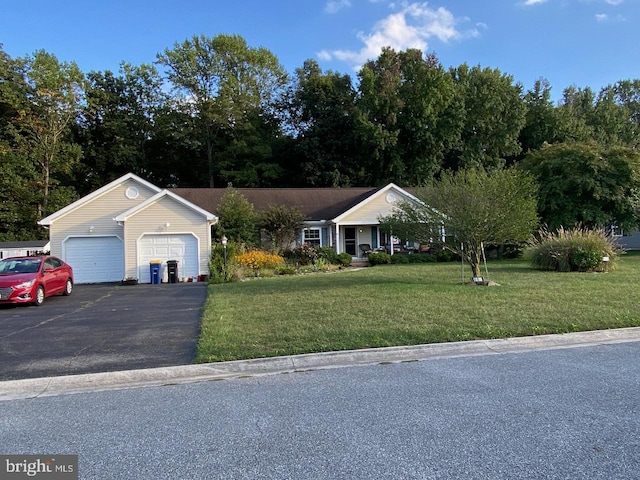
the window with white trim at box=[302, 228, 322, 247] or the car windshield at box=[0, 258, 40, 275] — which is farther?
the window with white trim at box=[302, 228, 322, 247]

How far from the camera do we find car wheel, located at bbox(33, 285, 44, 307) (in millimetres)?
12438

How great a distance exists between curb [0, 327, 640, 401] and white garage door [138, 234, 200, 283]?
13901 millimetres

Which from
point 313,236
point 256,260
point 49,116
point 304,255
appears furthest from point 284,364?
point 49,116

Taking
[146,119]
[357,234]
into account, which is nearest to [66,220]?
[357,234]

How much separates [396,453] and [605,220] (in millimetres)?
26588

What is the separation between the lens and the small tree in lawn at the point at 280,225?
23.3 meters

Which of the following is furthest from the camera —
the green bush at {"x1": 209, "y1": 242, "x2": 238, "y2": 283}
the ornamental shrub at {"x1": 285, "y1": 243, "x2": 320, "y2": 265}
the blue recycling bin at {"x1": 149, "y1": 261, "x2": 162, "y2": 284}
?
the ornamental shrub at {"x1": 285, "y1": 243, "x2": 320, "y2": 265}

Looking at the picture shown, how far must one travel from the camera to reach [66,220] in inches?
798

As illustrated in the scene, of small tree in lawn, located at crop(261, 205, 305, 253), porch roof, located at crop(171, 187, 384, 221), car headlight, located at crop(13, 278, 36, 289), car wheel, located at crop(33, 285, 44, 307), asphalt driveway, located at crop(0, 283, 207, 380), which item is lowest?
asphalt driveway, located at crop(0, 283, 207, 380)

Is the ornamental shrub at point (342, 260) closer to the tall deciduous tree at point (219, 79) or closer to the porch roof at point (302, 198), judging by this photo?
the porch roof at point (302, 198)

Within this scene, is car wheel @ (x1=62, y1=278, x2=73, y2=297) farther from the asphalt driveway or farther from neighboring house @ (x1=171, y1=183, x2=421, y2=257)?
neighboring house @ (x1=171, y1=183, x2=421, y2=257)

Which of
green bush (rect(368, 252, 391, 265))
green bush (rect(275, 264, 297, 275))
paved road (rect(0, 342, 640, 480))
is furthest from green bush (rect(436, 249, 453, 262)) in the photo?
paved road (rect(0, 342, 640, 480))

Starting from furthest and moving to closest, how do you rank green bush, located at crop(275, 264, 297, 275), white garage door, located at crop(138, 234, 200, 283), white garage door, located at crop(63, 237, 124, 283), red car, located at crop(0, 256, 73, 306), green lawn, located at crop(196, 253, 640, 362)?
1. white garage door, located at crop(63, 237, 124, 283)
2. green bush, located at crop(275, 264, 297, 275)
3. white garage door, located at crop(138, 234, 200, 283)
4. red car, located at crop(0, 256, 73, 306)
5. green lawn, located at crop(196, 253, 640, 362)

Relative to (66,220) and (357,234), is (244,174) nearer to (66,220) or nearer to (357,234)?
(357,234)
